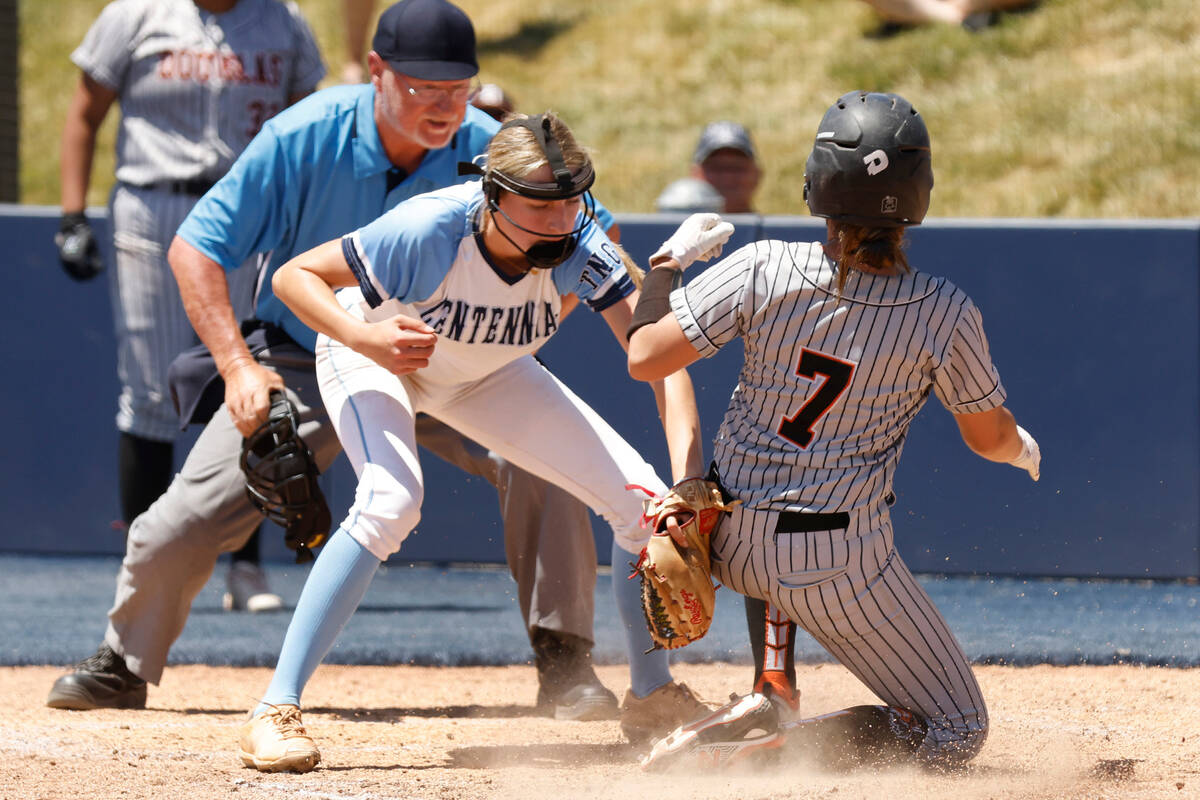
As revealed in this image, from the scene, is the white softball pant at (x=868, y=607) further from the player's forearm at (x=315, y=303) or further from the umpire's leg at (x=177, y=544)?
the umpire's leg at (x=177, y=544)

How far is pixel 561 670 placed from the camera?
4.45 meters

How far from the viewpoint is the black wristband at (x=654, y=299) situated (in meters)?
3.40

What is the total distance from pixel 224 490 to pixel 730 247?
254cm

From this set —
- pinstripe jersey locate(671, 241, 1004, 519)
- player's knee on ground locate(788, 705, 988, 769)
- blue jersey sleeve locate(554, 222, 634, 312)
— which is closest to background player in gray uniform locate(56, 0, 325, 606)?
blue jersey sleeve locate(554, 222, 634, 312)

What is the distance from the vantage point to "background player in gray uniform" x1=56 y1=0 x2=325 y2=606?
548 cm

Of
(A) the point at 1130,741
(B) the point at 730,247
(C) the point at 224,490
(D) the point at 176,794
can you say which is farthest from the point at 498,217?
(B) the point at 730,247

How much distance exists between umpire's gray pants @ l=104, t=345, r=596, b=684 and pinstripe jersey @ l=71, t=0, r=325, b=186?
143cm

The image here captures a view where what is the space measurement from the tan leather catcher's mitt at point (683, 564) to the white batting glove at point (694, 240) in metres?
0.52

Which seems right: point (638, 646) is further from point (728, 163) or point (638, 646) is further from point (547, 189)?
point (728, 163)

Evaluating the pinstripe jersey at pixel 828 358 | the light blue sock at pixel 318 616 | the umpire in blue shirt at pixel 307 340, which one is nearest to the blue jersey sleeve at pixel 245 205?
the umpire in blue shirt at pixel 307 340

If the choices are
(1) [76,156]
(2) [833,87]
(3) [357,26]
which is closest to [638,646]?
(1) [76,156]

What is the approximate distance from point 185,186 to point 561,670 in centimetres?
236

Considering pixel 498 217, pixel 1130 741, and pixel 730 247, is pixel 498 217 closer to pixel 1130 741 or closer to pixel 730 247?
pixel 1130 741

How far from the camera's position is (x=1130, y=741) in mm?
3869
